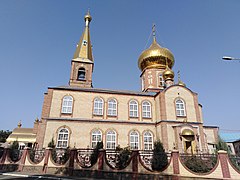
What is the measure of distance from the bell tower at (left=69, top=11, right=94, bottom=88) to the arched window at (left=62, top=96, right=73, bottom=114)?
722cm

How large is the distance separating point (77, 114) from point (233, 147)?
35.9 metres

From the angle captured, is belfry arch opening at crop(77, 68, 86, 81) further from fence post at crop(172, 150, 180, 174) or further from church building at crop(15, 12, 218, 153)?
fence post at crop(172, 150, 180, 174)

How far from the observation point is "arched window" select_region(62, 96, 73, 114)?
66.4 feet

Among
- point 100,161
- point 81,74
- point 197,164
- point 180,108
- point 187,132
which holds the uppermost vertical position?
point 81,74

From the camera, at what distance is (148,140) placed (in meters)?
20.8

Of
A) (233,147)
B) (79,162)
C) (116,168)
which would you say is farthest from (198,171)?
(233,147)

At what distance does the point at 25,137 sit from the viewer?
22641 millimetres

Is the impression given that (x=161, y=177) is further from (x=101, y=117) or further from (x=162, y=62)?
(x=162, y=62)

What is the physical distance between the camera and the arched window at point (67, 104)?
20250mm

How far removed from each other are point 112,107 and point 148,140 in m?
5.88

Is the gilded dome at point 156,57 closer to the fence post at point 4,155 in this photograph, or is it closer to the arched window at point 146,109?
the arched window at point 146,109

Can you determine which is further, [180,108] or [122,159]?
[180,108]

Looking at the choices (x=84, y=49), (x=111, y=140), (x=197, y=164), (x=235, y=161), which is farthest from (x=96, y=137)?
(x=84, y=49)

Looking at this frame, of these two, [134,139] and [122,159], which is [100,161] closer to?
[122,159]
